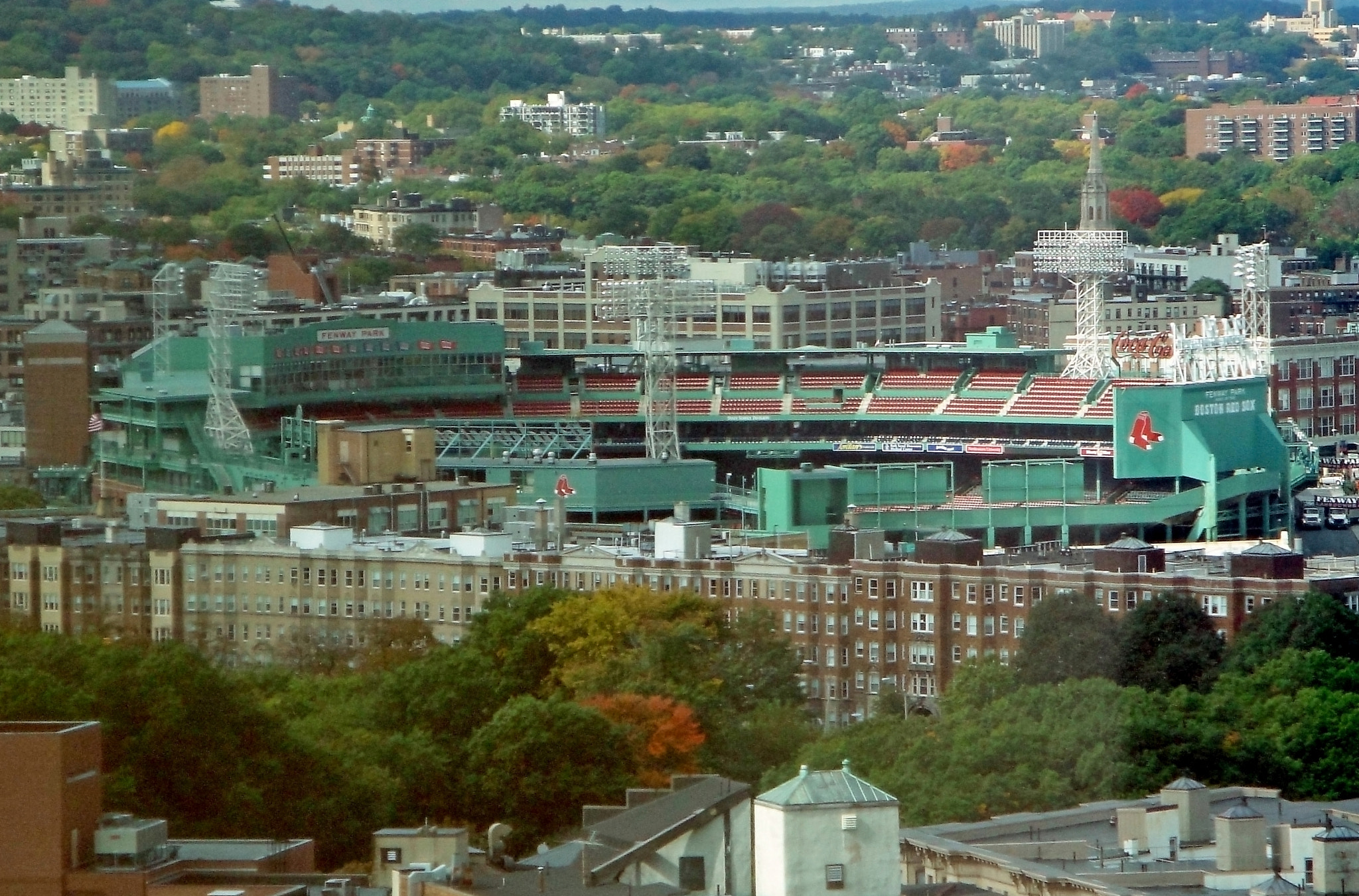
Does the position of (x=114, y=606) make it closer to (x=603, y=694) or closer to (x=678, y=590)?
(x=678, y=590)

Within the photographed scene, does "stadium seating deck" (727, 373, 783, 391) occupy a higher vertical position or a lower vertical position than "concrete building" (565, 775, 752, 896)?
higher

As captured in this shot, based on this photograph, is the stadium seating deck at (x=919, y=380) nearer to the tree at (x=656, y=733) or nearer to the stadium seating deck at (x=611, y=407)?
the stadium seating deck at (x=611, y=407)

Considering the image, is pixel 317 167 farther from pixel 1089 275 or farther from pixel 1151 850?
pixel 1151 850

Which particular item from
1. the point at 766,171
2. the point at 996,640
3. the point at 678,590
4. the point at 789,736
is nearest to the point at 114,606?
the point at 678,590

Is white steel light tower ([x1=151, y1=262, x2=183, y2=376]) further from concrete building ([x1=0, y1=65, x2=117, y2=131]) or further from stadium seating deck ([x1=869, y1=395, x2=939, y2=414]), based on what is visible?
concrete building ([x1=0, y1=65, x2=117, y2=131])

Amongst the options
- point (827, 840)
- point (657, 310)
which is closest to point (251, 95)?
point (657, 310)

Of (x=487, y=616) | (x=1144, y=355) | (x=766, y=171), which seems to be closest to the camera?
(x=487, y=616)

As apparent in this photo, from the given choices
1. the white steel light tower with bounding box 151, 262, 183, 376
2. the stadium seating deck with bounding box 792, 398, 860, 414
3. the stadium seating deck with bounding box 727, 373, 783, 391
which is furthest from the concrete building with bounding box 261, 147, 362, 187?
the stadium seating deck with bounding box 792, 398, 860, 414
